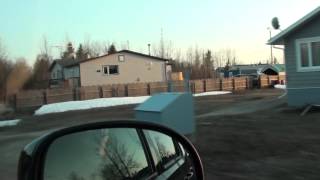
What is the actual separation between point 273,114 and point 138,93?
99.7ft

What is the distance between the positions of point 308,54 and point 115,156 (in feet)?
68.1

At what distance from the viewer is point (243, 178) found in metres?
9.09

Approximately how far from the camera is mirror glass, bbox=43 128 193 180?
296 centimetres

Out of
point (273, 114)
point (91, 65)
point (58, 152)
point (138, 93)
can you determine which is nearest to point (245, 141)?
point (273, 114)

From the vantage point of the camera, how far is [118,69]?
207 feet

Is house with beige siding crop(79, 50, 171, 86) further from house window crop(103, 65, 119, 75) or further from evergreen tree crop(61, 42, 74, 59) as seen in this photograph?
evergreen tree crop(61, 42, 74, 59)

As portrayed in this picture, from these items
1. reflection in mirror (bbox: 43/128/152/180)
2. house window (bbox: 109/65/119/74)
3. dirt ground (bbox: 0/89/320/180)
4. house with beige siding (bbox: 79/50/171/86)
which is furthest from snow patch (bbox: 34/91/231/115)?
reflection in mirror (bbox: 43/128/152/180)

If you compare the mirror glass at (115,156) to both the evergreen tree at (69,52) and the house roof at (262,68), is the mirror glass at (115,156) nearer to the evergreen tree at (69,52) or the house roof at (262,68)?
the house roof at (262,68)

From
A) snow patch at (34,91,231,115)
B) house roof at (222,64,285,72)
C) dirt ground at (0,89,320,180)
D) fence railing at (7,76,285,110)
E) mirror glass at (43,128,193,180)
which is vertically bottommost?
snow patch at (34,91,231,115)

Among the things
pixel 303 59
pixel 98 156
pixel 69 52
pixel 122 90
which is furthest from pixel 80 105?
pixel 69 52

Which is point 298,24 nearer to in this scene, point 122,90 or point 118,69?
point 122,90

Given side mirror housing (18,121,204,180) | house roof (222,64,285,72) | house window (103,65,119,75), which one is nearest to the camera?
side mirror housing (18,121,204,180)

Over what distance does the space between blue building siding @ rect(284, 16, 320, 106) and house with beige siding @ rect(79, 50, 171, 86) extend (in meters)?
39.5

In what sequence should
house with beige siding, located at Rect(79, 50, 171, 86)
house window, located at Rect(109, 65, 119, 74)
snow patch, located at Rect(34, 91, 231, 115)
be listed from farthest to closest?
house window, located at Rect(109, 65, 119, 74) → house with beige siding, located at Rect(79, 50, 171, 86) → snow patch, located at Rect(34, 91, 231, 115)
